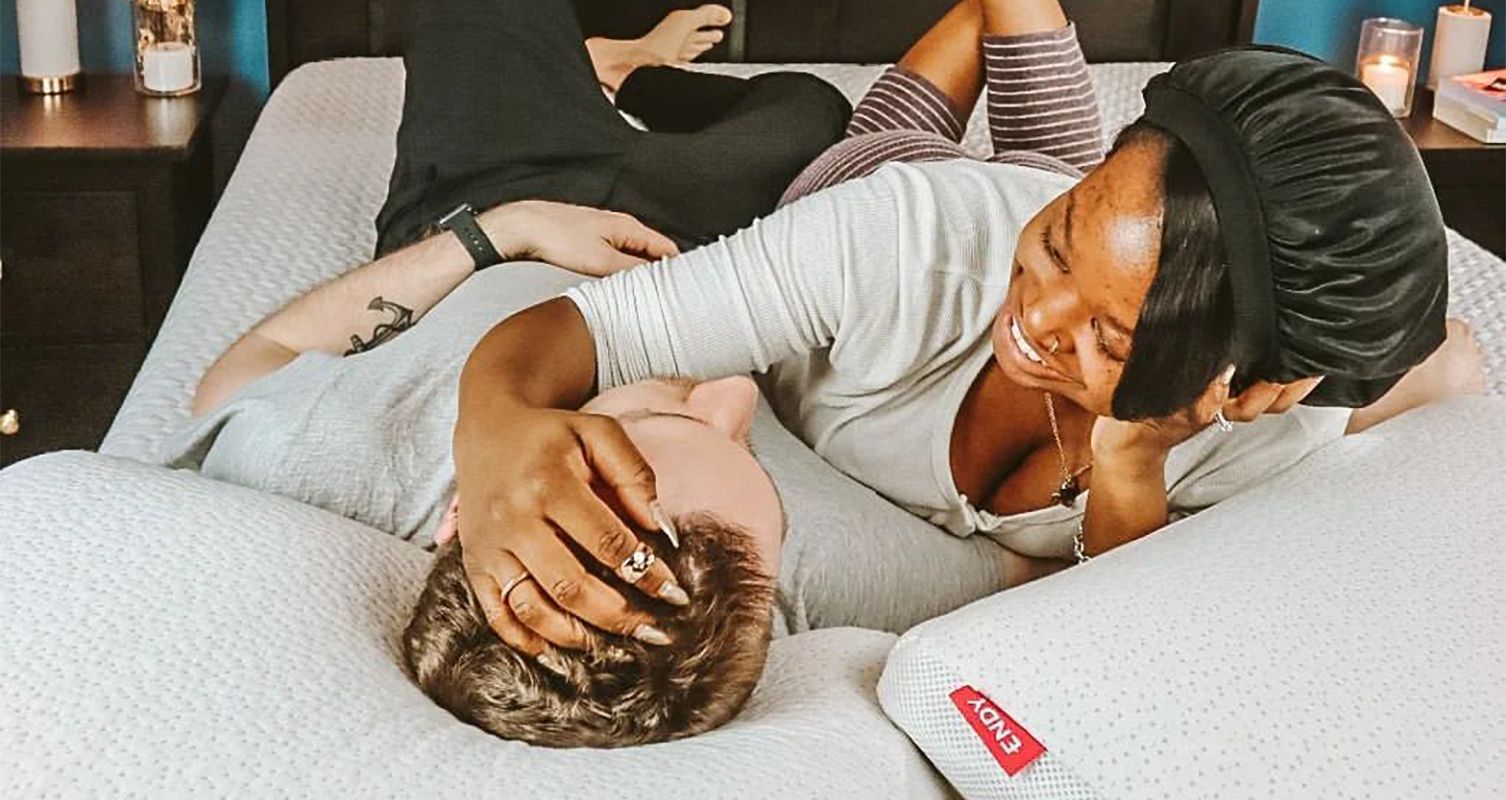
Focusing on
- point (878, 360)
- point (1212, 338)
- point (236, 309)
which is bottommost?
point (236, 309)

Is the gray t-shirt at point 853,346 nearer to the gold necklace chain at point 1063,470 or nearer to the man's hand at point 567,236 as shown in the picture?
the gold necklace chain at point 1063,470

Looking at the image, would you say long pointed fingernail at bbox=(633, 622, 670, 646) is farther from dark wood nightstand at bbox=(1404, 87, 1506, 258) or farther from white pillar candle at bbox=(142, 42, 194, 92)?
dark wood nightstand at bbox=(1404, 87, 1506, 258)

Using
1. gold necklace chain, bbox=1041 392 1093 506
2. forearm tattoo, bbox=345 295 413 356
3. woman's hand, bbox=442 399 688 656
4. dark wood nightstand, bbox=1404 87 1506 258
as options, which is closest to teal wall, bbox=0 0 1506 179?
dark wood nightstand, bbox=1404 87 1506 258

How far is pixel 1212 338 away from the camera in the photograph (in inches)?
44.0

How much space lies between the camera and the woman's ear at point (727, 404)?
1.16 metres

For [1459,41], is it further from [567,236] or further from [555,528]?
[555,528]

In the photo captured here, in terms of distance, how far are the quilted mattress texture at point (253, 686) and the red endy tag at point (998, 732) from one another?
5cm

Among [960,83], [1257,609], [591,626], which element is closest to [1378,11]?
[960,83]

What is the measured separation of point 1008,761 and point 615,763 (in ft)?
0.73

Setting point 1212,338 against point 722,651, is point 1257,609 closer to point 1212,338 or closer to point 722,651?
point 1212,338

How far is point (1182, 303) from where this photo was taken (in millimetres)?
1101

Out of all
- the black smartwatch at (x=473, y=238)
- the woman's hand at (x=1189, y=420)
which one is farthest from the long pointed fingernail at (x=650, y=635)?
the black smartwatch at (x=473, y=238)

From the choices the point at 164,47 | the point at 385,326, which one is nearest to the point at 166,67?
the point at 164,47

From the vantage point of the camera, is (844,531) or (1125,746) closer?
(1125,746)
